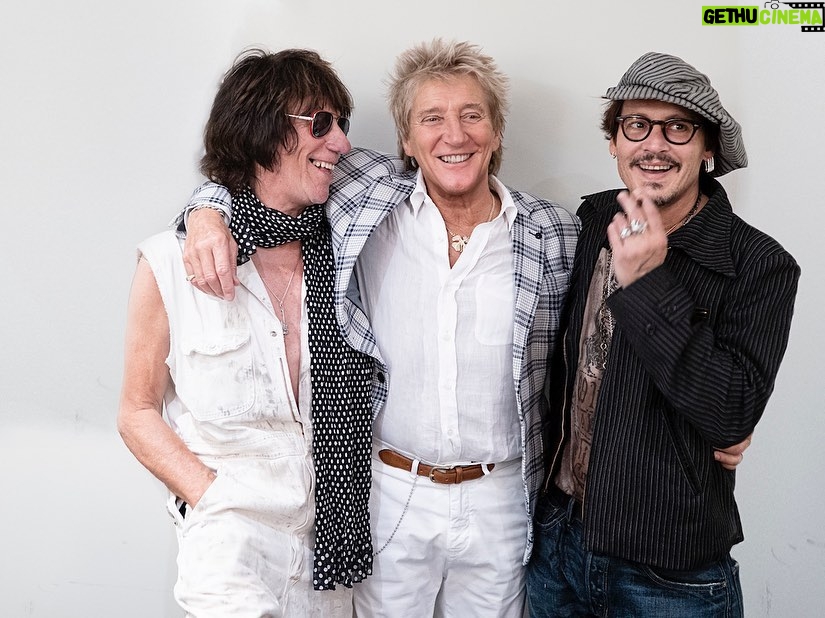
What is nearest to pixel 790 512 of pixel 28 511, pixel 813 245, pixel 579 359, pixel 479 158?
pixel 813 245

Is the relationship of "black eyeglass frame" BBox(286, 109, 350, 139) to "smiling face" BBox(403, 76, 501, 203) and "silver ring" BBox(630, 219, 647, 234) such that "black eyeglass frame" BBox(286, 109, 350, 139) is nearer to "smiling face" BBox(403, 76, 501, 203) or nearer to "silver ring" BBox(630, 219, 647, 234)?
"smiling face" BBox(403, 76, 501, 203)

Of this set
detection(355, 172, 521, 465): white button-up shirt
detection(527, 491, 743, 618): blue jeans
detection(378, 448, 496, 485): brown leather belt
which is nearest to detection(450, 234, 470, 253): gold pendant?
detection(355, 172, 521, 465): white button-up shirt

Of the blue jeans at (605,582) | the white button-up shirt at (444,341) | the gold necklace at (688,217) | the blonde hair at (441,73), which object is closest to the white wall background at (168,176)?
the blonde hair at (441,73)

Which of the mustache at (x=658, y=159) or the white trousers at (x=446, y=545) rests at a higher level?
the mustache at (x=658, y=159)

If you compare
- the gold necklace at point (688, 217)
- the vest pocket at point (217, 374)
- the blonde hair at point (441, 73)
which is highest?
the blonde hair at point (441, 73)

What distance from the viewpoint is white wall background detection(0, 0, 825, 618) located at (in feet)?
8.45

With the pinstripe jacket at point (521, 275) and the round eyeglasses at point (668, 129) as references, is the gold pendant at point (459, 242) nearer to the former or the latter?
the pinstripe jacket at point (521, 275)

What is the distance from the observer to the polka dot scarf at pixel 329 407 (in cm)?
214

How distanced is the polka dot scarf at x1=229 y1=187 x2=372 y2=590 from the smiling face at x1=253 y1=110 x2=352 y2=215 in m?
0.04

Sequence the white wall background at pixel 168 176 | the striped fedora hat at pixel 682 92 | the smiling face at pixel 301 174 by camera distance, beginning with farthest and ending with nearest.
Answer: the white wall background at pixel 168 176 < the smiling face at pixel 301 174 < the striped fedora hat at pixel 682 92

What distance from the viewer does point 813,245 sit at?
101 inches

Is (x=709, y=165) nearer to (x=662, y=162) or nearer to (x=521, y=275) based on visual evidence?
(x=662, y=162)

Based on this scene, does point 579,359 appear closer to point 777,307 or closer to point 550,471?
point 550,471

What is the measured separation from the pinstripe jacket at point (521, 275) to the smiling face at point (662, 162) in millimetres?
324
